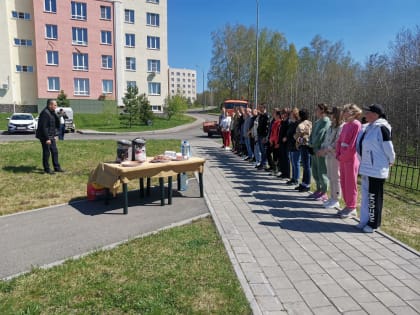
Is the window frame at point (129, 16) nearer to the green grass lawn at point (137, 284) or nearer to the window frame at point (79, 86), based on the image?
the window frame at point (79, 86)

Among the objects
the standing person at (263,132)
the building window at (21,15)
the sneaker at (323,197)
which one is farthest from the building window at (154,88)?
the sneaker at (323,197)

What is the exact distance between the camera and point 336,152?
6.26 meters

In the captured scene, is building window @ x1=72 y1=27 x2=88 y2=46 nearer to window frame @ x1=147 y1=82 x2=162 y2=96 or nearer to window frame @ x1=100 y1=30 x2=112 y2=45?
window frame @ x1=100 y1=30 x2=112 y2=45

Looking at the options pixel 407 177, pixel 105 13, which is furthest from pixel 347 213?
pixel 105 13

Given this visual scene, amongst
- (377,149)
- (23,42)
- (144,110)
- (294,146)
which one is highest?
(23,42)

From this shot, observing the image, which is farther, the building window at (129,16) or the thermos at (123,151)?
the building window at (129,16)

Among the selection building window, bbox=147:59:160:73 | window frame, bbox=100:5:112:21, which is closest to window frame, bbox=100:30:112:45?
window frame, bbox=100:5:112:21

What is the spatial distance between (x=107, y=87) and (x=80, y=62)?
4135mm

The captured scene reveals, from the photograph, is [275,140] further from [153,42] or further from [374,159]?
[153,42]

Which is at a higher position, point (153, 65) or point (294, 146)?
point (153, 65)

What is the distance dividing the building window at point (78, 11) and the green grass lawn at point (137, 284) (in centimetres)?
4227

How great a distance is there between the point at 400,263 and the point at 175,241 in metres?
2.91

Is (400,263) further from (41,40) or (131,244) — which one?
(41,40)

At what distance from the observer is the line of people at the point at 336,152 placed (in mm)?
5285
